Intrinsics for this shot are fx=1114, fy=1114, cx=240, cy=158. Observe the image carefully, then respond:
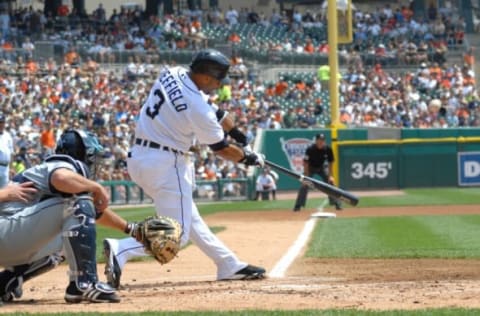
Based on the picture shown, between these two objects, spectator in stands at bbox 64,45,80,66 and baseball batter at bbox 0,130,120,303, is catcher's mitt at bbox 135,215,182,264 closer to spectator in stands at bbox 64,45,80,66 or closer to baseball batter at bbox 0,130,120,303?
baseball batter at bbox 0,130,120,303

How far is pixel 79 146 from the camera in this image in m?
7.16

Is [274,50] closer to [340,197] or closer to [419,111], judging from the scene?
[419,111]

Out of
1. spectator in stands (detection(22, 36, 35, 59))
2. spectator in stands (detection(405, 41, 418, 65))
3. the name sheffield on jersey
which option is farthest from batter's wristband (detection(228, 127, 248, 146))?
spectator in stands (detection(405, 41, 418, 65))

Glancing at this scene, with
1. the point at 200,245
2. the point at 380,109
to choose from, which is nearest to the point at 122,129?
the point at 380,109

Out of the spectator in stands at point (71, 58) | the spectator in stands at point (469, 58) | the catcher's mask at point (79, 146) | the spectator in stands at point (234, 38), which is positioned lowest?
the spectator in stands at point (469, 58)

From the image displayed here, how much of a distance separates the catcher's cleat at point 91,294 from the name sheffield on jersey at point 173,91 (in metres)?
1.74

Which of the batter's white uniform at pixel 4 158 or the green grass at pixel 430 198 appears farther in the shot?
the green grass at pixel 430 198

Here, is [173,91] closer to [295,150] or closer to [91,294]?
[91,294]

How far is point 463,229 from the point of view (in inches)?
580

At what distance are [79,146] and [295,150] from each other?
23725mm

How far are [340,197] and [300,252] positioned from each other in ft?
5.17

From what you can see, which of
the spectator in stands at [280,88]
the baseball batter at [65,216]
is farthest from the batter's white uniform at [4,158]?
the spectator in stands at [280,88]

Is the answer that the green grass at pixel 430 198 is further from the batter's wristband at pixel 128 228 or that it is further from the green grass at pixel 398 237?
the batter's wristband at pixel 128 228

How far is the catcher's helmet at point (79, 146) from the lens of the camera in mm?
7150
